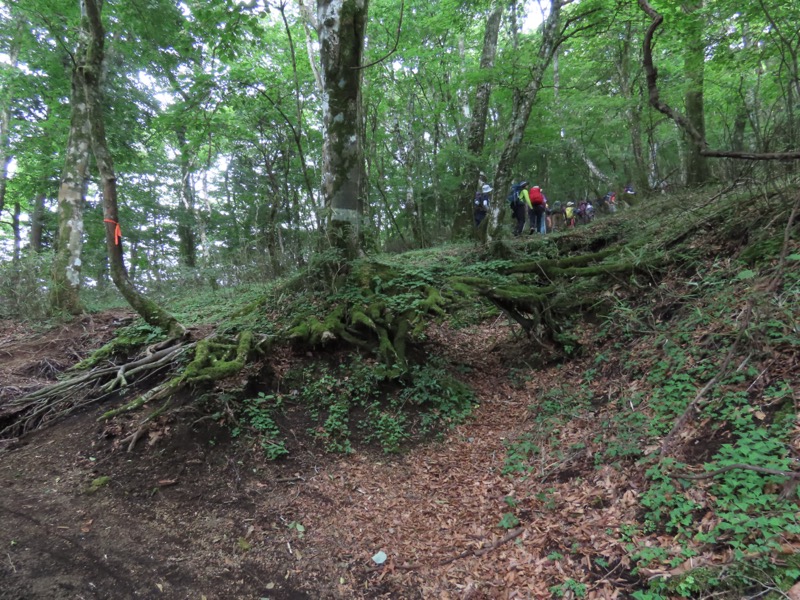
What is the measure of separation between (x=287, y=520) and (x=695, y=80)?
1163 cm

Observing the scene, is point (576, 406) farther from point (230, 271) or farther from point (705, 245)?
point (230, 271)

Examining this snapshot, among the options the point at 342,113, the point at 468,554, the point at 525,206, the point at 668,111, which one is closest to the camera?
the point at 468,554

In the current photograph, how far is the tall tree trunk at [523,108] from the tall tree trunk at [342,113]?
312 centimetres

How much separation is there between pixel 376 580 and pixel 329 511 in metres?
0.90

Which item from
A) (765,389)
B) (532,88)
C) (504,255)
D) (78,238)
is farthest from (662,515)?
(78,238)

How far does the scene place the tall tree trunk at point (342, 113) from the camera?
19.7 ft

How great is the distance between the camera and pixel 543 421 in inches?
186

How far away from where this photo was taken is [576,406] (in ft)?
15.4

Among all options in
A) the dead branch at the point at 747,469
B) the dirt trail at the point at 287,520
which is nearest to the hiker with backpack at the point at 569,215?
the dirt trail at the point at 287,520

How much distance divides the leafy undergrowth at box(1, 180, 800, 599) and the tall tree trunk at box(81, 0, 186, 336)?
47 cm

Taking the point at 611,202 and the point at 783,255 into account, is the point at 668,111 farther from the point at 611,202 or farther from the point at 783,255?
the point at 611,202

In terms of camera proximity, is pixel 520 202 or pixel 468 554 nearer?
pixel 468 554

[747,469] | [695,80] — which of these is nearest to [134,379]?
[747,469]

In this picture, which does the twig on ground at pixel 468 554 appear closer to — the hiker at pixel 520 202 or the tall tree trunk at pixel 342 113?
the tall tree trunk at pixel 342 113
